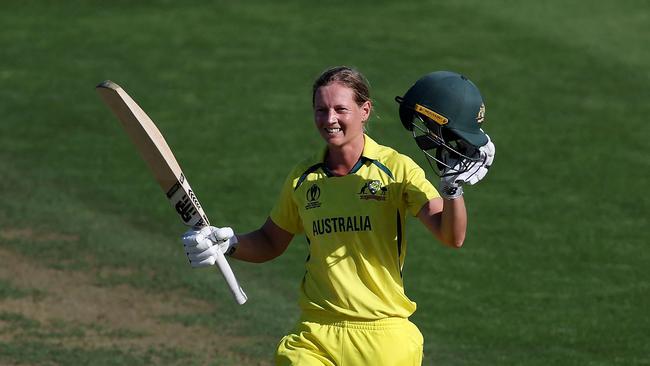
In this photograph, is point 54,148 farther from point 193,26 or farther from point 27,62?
point 193,26

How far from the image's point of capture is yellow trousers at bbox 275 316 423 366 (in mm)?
6070

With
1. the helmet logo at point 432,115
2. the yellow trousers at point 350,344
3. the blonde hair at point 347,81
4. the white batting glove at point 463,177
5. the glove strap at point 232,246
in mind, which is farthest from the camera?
the glove strap at point 232,246

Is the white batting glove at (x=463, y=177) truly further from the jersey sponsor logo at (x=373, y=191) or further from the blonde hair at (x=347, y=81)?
the blonde hair at (x=347, y=81)

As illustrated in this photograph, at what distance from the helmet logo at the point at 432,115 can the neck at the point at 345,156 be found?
492 mm

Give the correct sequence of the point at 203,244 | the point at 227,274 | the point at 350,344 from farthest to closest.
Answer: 1. the point at 227,274
2. the point at 203,244
3. the point at 350,344

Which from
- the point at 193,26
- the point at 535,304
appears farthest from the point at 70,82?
the point at 535,304

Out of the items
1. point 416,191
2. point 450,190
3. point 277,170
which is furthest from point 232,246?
point 277,170

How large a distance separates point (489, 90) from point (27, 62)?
6.40 meters

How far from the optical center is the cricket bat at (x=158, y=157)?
629 cm

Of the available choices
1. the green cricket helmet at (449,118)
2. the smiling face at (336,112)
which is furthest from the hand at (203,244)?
the green cricket helmet at (449,118)

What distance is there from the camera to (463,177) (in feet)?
18.7

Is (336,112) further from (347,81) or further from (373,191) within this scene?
(373,191)

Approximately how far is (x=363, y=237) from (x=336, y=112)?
0.64m

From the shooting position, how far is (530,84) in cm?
1623
